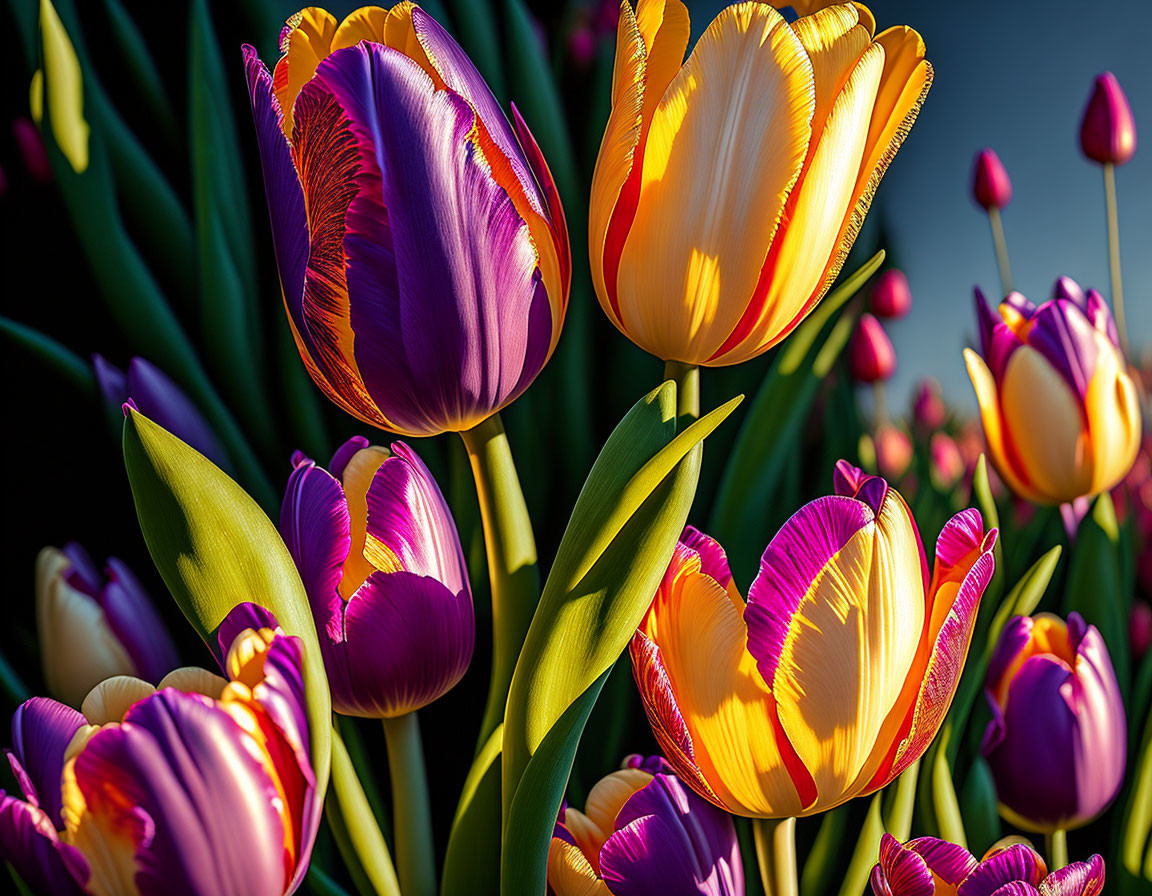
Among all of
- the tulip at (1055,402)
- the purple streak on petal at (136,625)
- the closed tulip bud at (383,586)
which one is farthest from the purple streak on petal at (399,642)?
the tulip at (1055,402)

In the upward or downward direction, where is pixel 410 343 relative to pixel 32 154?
downward

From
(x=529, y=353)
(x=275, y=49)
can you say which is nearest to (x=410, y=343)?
(x=529, y=353)

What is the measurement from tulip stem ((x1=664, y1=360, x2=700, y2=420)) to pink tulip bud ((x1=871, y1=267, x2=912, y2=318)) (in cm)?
29

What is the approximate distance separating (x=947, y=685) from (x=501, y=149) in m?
0.15

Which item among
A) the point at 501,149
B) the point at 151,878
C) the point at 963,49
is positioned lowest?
the point at 151,878

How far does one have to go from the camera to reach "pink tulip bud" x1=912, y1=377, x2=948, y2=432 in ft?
1.82

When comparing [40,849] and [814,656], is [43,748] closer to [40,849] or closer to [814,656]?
[40,849]

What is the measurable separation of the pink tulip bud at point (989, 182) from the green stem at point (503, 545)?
40cm

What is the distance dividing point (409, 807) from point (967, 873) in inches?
5.8

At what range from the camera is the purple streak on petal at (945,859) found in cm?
22

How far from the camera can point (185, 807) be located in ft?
0.49

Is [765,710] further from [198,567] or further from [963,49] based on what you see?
[963,49]

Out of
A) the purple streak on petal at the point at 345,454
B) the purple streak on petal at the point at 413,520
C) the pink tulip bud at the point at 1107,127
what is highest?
the pink tulip bud at the point at 1107,127

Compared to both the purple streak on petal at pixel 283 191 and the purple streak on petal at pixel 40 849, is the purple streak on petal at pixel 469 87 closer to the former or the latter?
the purple streak on petal at pixel 283 191
